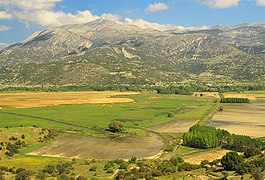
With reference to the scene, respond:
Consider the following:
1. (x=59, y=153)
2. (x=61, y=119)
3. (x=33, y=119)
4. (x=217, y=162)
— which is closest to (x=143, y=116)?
(x=61, y=119)

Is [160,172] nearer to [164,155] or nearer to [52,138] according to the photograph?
[164,155]

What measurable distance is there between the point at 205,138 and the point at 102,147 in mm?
26763

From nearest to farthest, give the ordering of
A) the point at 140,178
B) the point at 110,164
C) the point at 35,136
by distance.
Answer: the point at 140,178, the point at 110,164, the point at 35,136

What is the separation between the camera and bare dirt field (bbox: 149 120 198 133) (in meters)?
116

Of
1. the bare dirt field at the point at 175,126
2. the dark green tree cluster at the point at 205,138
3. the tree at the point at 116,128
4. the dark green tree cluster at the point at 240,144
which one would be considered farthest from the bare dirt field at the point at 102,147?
the dark green tree cluster at the point at 240,144

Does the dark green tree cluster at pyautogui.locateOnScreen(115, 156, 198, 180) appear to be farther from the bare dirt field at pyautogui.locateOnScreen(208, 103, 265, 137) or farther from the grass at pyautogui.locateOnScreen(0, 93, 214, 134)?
the grass at pyautogui.locateOnScreen(0, 93, 214, 134)

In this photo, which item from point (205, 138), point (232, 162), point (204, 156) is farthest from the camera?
point (205, 138)

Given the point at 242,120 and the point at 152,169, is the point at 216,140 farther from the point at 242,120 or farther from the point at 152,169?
the point at 242,120

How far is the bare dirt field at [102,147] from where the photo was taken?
8354 cm

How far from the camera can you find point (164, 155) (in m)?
82.9

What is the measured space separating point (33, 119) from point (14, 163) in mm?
63518

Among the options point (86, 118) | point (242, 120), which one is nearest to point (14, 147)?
point (86, 118)

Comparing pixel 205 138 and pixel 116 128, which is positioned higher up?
pixel 116 128

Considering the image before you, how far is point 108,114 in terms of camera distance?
495 ft
